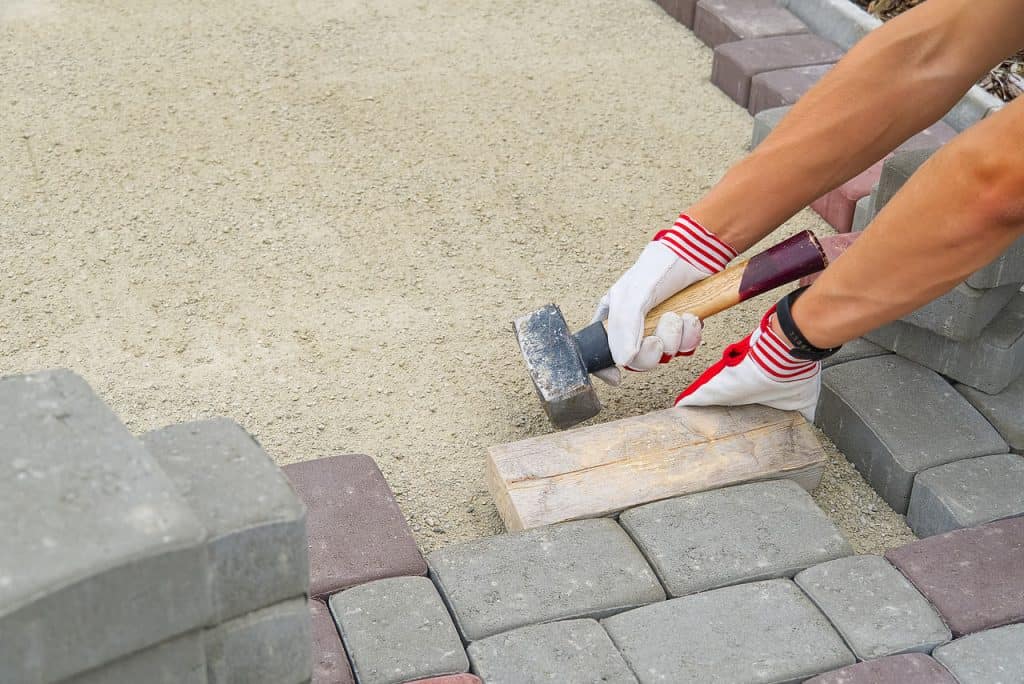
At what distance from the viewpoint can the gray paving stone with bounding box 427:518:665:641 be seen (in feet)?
7.48

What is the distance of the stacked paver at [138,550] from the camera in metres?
1.34

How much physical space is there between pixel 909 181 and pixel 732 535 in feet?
2.51

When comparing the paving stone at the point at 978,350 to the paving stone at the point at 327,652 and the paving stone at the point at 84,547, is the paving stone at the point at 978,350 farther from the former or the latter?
the paving stone at the point at 84,547

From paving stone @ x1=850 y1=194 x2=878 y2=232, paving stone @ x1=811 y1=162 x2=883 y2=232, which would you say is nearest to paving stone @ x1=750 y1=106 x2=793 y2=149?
paving stone @ x1=811 y1=162 x2=883 y2=232

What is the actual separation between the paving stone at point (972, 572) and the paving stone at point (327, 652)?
3.50ft

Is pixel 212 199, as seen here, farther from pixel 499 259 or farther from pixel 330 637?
pixel 330 637

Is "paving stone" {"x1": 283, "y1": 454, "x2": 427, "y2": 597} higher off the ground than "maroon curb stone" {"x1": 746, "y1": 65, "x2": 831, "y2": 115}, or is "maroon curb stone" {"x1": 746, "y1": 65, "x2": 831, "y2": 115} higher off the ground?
"maroon curb stone" {"x1": 746, "y1": 65, "x2": 831, "y2": 115}

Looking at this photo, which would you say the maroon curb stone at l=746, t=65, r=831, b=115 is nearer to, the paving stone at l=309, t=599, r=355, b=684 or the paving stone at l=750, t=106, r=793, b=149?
the paving stone at l=750, t=106, r=793, b=149

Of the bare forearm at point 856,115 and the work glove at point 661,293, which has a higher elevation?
the bare forearm at point 856,115

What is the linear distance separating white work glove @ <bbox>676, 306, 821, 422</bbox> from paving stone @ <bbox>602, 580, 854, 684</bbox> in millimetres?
486

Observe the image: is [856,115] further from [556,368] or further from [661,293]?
[556,368]

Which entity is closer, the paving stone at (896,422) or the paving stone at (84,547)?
the paving stone at (84,547)

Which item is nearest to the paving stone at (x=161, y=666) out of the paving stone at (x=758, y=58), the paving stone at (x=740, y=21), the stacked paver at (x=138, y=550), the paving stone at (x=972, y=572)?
the stacked paver at (x=138, y=550)

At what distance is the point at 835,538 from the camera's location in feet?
8.11
